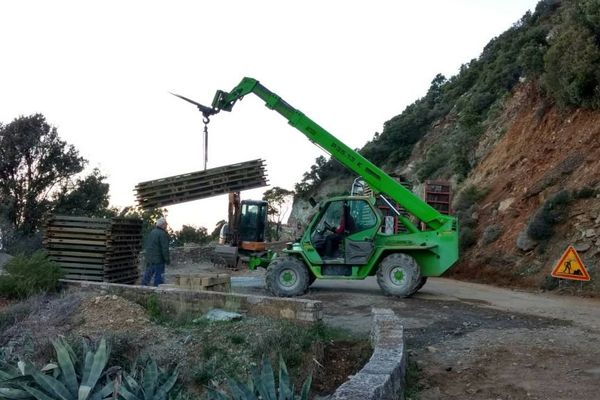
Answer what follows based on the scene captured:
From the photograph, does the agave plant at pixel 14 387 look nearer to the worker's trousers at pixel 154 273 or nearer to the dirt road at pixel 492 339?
the dirt road at pixel 492 339

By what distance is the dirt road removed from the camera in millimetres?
6574

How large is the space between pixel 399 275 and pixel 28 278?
7.29 metres

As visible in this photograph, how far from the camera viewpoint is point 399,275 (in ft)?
44.8

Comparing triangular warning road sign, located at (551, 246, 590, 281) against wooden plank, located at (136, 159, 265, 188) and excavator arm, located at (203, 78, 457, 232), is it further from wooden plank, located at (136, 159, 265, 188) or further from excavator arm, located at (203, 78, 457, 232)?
wooden plank, located at (136, 159, 265, 188)

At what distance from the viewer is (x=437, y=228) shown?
14266 mm

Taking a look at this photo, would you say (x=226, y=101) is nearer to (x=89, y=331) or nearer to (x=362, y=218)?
(x=362, y=218)

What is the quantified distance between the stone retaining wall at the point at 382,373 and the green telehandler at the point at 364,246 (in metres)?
5.69

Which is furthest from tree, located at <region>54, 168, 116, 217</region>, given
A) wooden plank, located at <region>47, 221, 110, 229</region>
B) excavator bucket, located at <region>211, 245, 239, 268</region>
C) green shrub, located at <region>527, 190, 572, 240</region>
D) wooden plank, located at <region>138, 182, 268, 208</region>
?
green shrub, located at <region>527, 190, 572, 240</region>

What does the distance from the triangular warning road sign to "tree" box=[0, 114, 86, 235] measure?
1669 cm

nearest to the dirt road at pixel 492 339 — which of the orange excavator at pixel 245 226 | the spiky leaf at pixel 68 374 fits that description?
the spiky leaf at pixel 68 374

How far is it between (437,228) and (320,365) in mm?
7125

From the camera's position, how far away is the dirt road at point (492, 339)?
21.6ft

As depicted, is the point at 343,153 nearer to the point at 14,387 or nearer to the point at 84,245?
the point at 84,245

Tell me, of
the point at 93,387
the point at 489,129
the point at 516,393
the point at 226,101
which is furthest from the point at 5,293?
the point at 489,129
